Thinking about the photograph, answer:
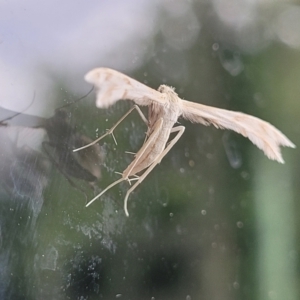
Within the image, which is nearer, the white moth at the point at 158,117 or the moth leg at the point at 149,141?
the white moth at the point at 158,117

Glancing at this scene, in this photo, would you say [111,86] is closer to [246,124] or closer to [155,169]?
[246,124]

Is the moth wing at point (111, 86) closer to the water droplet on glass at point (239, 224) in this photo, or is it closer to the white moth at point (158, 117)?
the white moth at point (158, 117)

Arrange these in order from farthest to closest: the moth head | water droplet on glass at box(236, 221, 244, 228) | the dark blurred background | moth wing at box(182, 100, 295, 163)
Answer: water droplet on glass at box(236, 221, 244, 228)
moth wing at box(182, 100, 295, 163)
the dark blurred background
the moth head

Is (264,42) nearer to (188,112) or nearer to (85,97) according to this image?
(188,112)

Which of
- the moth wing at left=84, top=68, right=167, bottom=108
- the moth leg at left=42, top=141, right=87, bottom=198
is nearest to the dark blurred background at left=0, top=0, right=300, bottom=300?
the moth leg at left=42, top=141, right=87, bottom=198

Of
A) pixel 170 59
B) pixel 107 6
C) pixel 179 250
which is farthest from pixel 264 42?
pixel 179 250

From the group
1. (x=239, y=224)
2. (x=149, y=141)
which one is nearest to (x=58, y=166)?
(x=149, y=141)

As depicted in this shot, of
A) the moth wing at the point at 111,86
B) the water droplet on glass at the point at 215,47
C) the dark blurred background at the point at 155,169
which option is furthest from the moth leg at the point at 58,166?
the water droplet on glass at the point at 215,47

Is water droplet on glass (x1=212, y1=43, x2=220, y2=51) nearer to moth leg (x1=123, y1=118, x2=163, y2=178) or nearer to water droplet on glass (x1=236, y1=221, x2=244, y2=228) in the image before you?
water droplet on glass (x1=236, y1=221, x2=244, y2=228)
